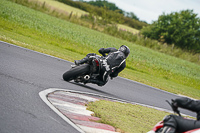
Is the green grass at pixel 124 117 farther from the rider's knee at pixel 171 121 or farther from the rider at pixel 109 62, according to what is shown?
the rider's knee at pixel 171 121

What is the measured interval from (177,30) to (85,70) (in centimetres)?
5556

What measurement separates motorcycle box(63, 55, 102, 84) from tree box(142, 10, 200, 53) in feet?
175

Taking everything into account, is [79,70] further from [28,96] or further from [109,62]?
[28,96]

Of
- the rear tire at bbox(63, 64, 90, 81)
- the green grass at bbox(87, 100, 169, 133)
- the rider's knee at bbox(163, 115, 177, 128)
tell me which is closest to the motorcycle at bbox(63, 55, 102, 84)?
the rear tire at bbox(63, 64, 90, 81)

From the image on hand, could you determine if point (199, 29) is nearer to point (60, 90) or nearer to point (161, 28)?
point (161, 28)

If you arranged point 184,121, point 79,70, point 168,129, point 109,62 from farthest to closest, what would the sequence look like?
point 109,62 → point 79,70 → point 184,121 → point 168,129

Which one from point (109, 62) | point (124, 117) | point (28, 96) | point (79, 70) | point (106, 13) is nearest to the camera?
point (28, 96)

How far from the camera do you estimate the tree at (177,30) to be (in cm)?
6119

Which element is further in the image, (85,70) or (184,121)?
(85,70)

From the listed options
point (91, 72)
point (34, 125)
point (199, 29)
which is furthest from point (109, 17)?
point (34, 125)

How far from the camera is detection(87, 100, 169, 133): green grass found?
6094 millimetres

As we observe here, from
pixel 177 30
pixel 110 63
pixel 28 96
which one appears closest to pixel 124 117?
pixel 28 96

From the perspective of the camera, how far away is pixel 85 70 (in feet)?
27.8

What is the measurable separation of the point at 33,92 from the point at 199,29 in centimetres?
6376
